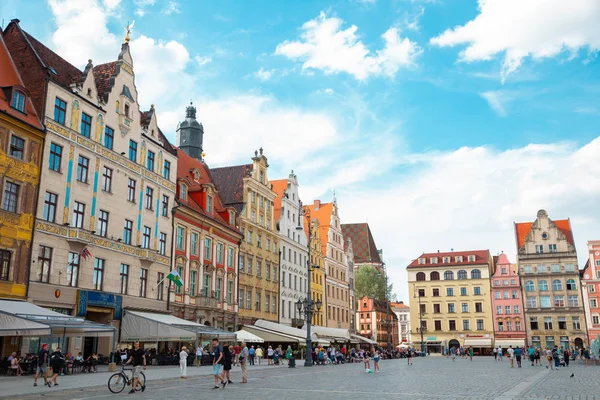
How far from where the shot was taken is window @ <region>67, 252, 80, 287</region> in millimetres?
31281

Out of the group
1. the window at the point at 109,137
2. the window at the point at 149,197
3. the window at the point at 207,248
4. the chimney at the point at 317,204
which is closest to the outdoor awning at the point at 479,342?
the chimney at the point at 317,204

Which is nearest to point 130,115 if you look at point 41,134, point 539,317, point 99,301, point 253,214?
point 41,134

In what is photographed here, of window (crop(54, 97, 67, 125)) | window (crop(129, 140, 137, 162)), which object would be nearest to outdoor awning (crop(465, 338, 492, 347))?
window (crop(129, 140, 137, 162))

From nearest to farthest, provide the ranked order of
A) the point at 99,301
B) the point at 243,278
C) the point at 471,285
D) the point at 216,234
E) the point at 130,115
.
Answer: the point at 99,301
the point at 130,115
the point at 216,234
the point at 243,278
the point at 471,285

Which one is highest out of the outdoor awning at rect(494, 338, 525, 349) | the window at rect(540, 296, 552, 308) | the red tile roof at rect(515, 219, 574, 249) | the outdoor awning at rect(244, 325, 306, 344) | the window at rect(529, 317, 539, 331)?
the red tile roof at rect(515, 219, 574, 249)

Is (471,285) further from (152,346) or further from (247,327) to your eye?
(152,346)

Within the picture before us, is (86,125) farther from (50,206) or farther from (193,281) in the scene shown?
(193,281)

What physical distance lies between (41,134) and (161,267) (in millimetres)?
13397

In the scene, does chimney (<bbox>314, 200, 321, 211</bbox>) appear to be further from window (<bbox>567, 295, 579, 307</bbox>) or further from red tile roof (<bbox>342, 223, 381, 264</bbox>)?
window (<bbox>567, 295, 579, 307</bbox>)

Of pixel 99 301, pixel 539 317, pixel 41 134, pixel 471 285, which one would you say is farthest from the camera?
pixel 471 285

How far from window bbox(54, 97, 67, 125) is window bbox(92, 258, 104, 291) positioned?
8.23 m

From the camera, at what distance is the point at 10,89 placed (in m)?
29.0

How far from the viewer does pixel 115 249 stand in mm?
35062

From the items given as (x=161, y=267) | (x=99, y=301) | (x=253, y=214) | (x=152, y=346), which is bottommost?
(x=152, y=346)
